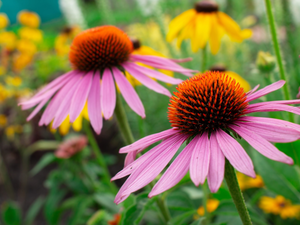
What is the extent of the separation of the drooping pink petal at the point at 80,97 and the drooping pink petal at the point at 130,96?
0.10 m

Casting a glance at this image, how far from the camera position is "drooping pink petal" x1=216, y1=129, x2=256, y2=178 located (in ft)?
1.60

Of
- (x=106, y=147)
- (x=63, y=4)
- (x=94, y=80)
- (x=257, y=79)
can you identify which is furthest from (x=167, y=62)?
(x=63, y=4)

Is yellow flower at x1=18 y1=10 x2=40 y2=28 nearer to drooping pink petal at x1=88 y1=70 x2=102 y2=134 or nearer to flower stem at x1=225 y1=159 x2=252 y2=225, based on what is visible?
drooping pink petal at x1=88 y1=70 x2=102 y2=134

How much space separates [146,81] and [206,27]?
0.70 meters

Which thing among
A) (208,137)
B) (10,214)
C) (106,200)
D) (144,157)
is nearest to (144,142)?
(144,157)

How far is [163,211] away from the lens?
38.8 inches

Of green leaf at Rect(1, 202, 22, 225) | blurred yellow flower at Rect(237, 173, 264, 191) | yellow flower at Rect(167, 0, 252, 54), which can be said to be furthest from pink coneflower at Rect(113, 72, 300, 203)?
green leaf at Rect(1, 202, 22, 225)

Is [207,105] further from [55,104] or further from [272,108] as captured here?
[55,104]

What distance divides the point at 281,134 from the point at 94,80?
659 millimetres

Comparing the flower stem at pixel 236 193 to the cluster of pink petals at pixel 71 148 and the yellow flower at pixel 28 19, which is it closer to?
the cluster of pink petals at pixel 71 148

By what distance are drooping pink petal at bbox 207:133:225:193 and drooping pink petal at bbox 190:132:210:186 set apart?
10 mm

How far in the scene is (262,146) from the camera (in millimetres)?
525

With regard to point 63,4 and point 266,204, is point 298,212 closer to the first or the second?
point 266,204

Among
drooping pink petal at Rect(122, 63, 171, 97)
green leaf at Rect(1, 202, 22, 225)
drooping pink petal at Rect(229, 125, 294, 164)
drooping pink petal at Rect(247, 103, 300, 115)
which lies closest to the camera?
drooping pink petal at Rect(229, 125, 294, 164)
